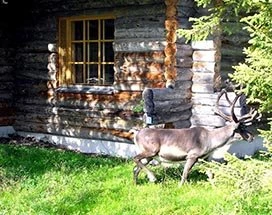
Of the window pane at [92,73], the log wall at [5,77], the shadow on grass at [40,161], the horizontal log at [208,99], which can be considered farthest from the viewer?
the log wall at [5,77]

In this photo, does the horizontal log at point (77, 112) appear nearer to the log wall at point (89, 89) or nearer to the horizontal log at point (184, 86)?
the log wall at point (89, 89)

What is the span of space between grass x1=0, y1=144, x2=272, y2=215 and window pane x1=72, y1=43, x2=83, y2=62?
2549 mm

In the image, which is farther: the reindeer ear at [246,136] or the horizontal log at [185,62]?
the horizontal log at [185,62]

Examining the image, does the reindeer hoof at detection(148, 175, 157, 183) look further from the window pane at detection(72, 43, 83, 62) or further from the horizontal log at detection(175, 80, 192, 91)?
the window pane at detection(72, 43, 83, 62)

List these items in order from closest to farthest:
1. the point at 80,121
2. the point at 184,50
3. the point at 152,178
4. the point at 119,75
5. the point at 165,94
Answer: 1. the point at 152,178
2. the point at 165,94
3. the point at 184,50
4. the point at 119,75
5. the point at 80,121

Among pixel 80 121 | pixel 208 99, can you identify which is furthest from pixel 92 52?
pixel 208 99

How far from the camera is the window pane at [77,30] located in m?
10.8

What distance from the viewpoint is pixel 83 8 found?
33.9 feet

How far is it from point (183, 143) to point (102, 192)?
1227 mm

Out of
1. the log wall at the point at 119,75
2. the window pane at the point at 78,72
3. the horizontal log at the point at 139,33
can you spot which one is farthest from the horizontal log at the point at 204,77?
the window pane at the point at 78,72

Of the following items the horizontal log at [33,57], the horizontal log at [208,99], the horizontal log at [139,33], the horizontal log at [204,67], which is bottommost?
the horizontal log at [208,99]

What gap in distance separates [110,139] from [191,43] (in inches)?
93.0

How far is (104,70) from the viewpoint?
10438 millimetres

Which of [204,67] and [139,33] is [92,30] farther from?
[204,67]
